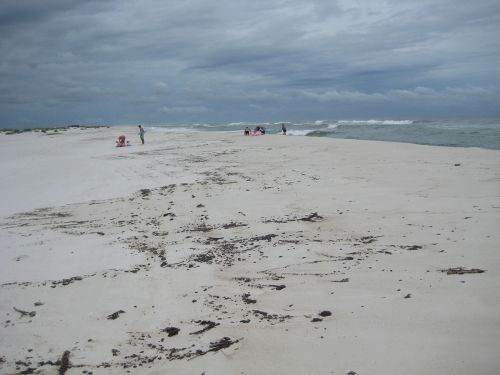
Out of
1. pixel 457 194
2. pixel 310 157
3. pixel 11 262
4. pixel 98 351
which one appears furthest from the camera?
pixel 310 157

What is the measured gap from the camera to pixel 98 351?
3.95m

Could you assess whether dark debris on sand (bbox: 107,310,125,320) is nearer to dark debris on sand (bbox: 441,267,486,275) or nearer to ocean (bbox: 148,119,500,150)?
dark debris on sand (bbox: 441,267,486,275)

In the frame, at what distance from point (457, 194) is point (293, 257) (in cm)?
533

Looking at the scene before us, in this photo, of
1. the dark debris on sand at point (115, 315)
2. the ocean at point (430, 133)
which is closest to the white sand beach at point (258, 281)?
the dark debris on sand at point (115, 315)

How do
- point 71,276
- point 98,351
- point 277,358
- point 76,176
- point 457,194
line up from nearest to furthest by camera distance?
point 277,358
point 98,351
point 71,276
point 457,194
point 76,176

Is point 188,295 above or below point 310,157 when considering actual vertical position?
→ below

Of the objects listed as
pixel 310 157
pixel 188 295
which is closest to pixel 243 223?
pixel 188 295

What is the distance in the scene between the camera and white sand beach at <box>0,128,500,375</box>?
3707 millimetres

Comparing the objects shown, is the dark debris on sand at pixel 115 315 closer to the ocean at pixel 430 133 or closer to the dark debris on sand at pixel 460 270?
the dark debris on sand at pixel 460 270

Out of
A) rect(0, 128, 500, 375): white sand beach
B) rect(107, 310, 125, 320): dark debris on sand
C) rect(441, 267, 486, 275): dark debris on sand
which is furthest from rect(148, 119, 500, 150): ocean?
rect(107, 310, 125, 320): dark debris on sand

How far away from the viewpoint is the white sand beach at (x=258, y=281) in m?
3.71

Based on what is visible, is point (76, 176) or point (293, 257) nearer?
point (293, 257)

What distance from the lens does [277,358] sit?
11.9 feet

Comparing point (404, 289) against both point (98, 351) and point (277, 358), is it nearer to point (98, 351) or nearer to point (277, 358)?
point (277, 358)
